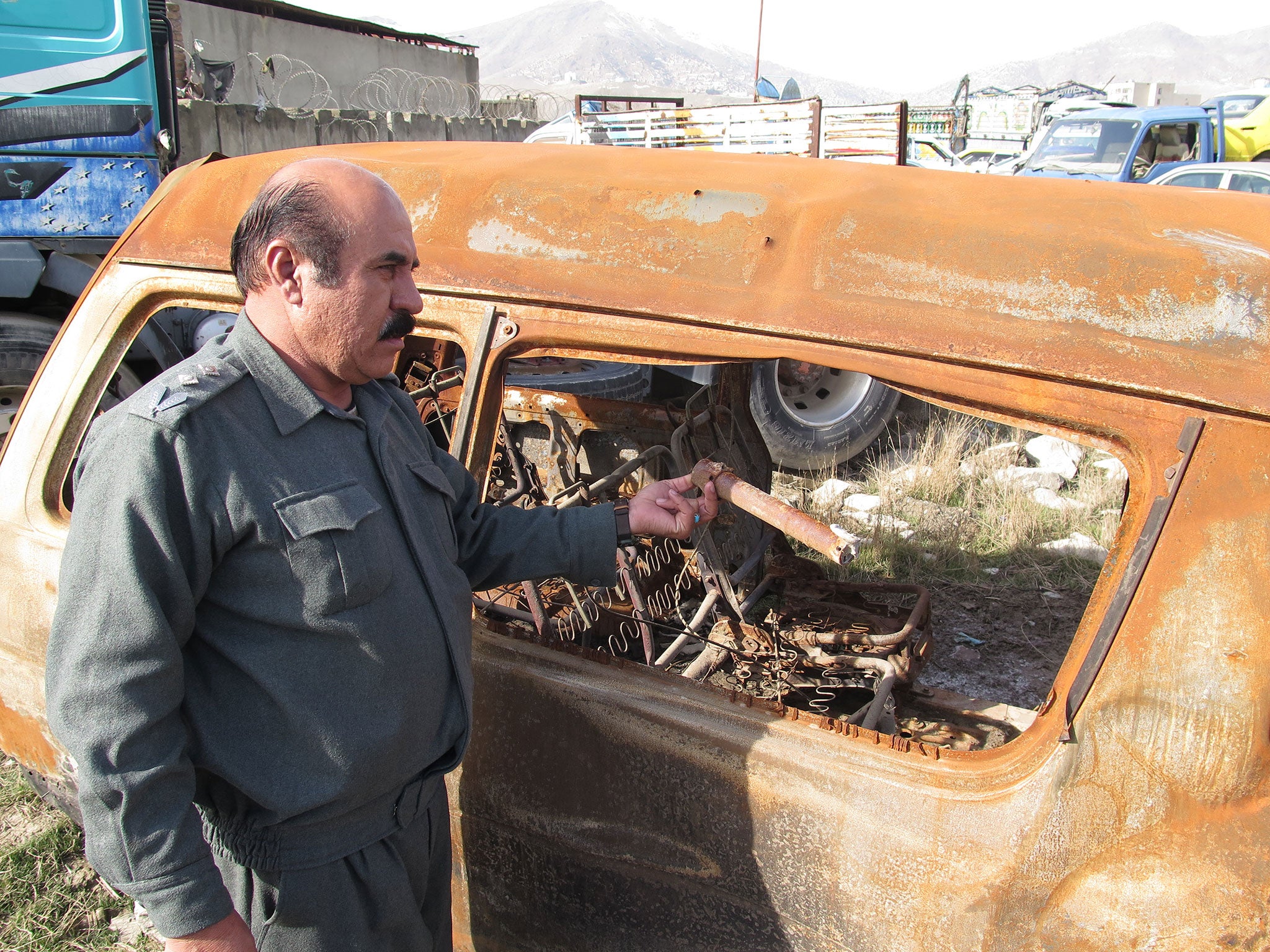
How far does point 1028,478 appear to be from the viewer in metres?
5.32

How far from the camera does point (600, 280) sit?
160 cm

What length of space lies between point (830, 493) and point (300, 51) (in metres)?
19.3

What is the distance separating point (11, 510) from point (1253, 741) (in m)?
2.34

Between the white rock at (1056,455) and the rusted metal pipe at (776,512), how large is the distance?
14.2 feet

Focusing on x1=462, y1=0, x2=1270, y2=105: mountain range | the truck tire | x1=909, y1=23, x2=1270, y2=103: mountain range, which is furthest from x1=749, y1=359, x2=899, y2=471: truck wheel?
x1=909, y1=23, x2=1270, y2=103: mountain range

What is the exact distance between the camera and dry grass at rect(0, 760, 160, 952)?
238 cm

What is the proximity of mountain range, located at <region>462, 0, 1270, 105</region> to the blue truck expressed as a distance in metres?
71.0

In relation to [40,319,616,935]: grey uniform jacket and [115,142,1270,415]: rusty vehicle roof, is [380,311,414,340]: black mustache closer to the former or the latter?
[40,319,616,935]: grey uniform jacket

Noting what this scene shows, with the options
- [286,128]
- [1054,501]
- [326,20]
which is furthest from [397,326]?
[326,20]

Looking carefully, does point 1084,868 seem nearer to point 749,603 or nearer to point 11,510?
point 749,603

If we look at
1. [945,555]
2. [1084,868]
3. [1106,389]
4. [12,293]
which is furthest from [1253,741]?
[12,293]

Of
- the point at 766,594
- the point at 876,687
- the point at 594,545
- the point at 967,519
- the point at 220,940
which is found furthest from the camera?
the point at 967,519

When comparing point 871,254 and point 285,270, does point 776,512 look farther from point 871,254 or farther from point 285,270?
point 285,270

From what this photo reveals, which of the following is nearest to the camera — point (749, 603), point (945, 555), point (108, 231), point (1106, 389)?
point (1106, 389)
